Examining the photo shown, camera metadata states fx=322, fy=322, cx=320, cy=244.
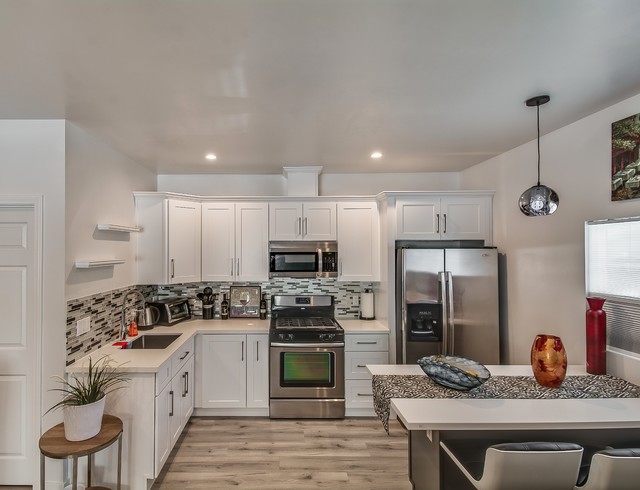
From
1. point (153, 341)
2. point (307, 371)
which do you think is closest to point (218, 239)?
point (153, 341)

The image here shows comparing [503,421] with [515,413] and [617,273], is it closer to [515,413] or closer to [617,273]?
[515,413]

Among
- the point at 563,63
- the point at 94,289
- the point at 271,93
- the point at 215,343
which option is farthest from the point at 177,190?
the point at 563,63

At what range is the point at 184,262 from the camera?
3.53 metres

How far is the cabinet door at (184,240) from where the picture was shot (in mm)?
3420

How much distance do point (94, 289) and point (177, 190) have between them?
1647mm

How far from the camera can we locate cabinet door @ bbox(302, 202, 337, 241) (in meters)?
3.65

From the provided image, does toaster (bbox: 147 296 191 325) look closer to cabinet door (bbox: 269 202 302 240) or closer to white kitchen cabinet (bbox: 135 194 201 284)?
white kitchen cabinet (bbox: 135 194 201 284)

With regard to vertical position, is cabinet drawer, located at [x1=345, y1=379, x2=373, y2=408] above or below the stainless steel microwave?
below

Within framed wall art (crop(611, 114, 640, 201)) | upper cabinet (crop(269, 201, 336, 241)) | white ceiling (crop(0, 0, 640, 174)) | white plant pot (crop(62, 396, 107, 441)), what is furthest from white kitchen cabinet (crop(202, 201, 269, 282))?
framed wall art (crop(611, 114, 640, 201))

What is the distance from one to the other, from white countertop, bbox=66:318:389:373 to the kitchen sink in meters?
0.06

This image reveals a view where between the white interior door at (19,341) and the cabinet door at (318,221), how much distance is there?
230 cm

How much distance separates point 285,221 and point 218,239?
80 cm

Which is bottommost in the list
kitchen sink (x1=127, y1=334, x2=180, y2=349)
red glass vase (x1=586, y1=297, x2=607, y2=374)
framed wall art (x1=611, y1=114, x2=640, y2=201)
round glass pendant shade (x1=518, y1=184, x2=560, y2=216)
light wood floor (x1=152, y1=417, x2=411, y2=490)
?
light wood floor (x1=152, y1=417, x2=411, y2=490)

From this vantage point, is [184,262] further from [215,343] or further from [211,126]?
[211,126]
